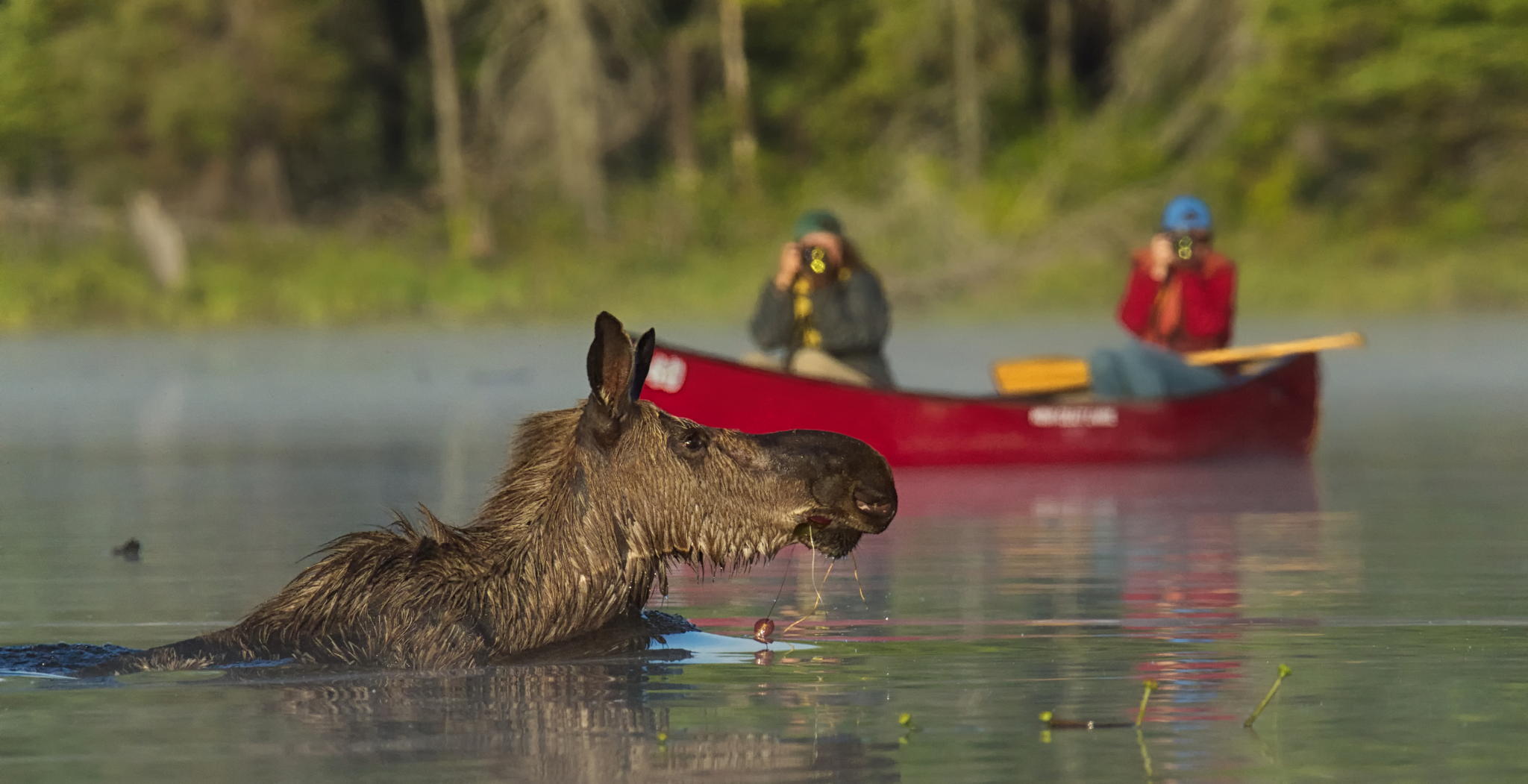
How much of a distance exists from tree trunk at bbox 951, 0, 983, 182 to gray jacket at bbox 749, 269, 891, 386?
26645 mm

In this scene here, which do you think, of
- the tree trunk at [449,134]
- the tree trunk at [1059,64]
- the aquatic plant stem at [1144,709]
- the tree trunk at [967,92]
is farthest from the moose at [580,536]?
the tree trunk at [1059,64]

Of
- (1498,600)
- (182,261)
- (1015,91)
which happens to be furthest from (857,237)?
(1498,600)

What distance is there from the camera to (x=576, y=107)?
4175cm

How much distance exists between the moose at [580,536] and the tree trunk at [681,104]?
38.1m

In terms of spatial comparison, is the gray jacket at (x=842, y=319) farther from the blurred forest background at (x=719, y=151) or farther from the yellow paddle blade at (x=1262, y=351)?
the blurred forest background at (x=719, y=151)

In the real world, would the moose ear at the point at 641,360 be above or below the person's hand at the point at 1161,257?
below

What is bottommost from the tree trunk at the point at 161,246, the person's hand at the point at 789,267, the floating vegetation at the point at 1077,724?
the floating vegetation at the point at 1077,724

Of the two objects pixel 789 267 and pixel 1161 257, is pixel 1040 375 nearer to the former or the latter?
pixel 1161 257

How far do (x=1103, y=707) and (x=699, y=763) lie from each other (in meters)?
1.38

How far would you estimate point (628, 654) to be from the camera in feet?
26.6

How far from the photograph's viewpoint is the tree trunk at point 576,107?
1618 inches

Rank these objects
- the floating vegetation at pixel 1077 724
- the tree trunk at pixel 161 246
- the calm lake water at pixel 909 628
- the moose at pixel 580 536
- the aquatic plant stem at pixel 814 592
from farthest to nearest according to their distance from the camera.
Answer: the tree trunk at pixel 161 246 < the aquatic plant stem at pixel 814 592 < the moose at pixel 580 536 < the floating vegetation at pixel 1077 724 < the calm lake water at pixel 909 628

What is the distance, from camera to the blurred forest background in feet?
128

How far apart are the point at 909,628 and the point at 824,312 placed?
7.29 m
